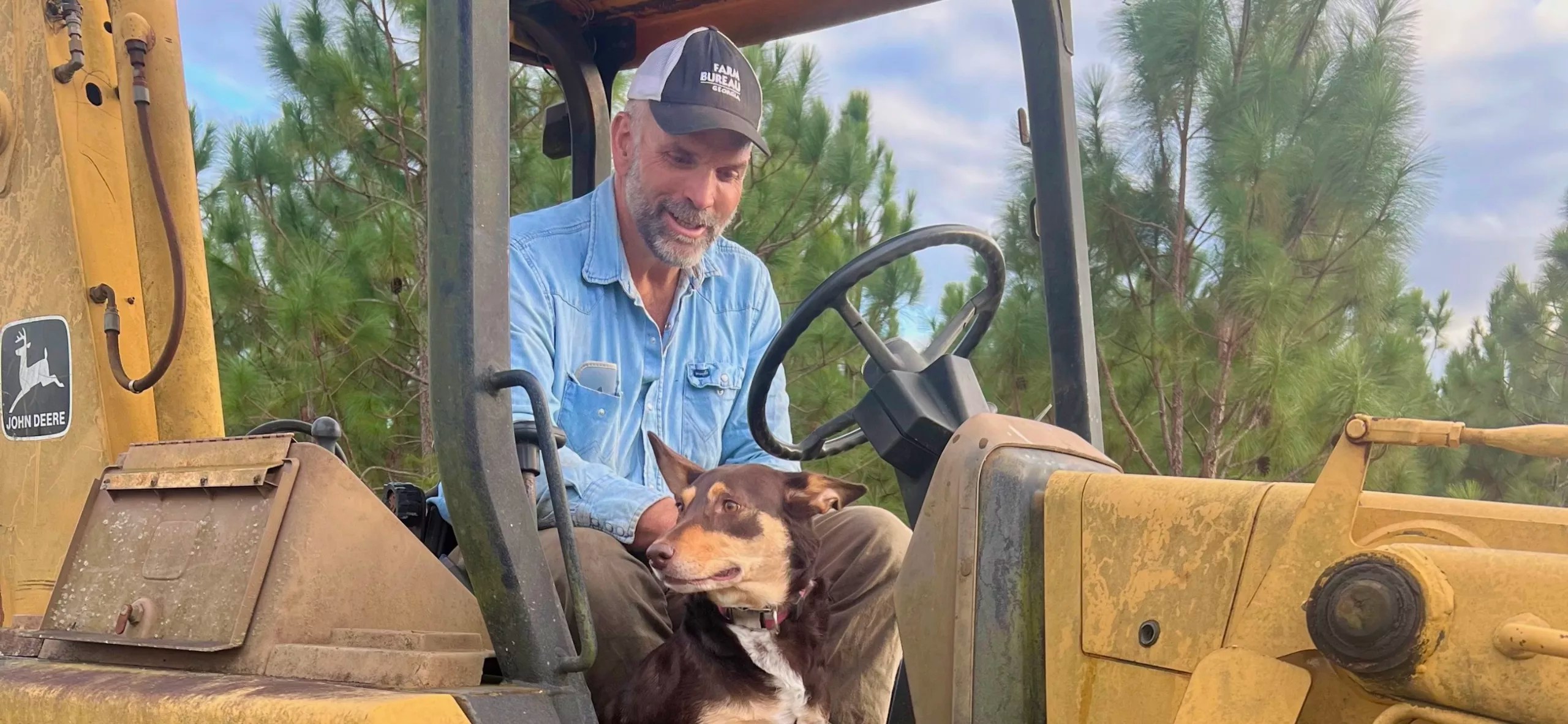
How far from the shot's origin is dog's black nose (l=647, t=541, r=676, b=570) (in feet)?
6.28

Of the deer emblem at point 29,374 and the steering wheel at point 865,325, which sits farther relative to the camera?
the deer emblem at point 29,374

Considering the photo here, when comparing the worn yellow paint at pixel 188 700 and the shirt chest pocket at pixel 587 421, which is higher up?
the shirt chest pocket at pixel 587 421

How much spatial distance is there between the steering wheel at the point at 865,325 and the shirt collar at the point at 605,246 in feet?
1.33

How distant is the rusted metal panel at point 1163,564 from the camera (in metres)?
1.35

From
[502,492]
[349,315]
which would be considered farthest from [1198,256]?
[502,492]

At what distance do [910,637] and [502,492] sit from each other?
550 mm

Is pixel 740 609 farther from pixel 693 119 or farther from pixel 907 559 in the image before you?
pixel 693 119

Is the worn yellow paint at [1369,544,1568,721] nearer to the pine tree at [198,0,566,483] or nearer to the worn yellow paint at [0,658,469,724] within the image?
the worn yellow paint at [0,658,469,724]

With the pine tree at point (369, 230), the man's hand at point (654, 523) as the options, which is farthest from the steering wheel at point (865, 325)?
the pine tree at point (369, 230)

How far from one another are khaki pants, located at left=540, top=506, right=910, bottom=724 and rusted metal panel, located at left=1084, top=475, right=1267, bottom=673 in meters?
0.63

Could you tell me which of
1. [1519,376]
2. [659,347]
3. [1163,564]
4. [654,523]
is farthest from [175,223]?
[1519,376]

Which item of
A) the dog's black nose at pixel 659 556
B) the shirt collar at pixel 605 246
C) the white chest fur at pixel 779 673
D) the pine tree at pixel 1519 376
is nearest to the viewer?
the dog's black nose at pixel 659 556

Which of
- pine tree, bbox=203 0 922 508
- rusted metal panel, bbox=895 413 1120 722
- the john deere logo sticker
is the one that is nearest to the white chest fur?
rusted metal panel, bbox=895 413 1120 722

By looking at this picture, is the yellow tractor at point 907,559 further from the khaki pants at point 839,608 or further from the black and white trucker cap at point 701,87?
the black and white trucker cap at point 701,87
